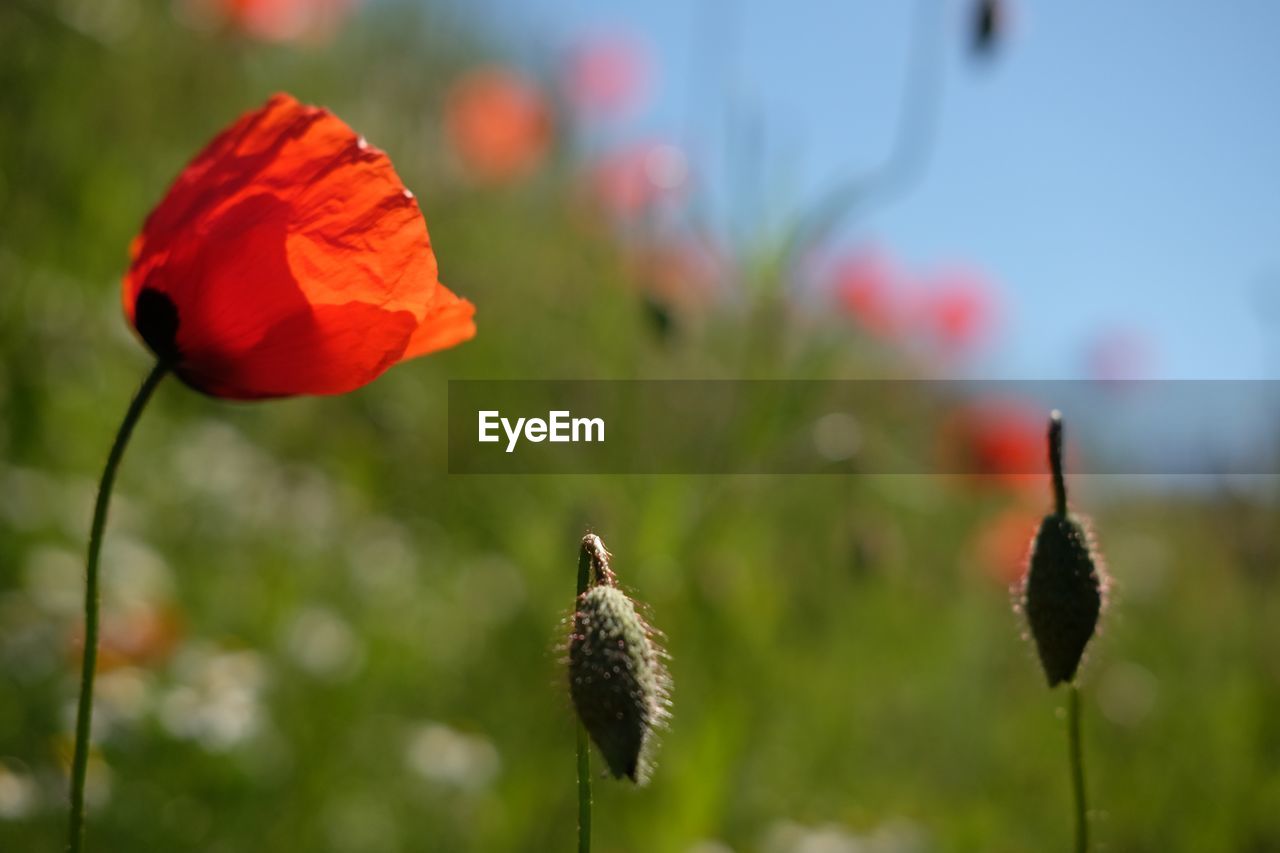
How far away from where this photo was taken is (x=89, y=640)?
79 centimetres

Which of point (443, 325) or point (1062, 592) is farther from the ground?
point (443, 325)

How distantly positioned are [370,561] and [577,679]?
10.3 feet

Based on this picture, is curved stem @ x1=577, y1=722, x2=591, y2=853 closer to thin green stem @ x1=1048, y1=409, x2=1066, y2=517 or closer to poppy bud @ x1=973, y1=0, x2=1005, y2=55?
thin green stem @ x1=1048, y1=409, x2=1066, y2=517

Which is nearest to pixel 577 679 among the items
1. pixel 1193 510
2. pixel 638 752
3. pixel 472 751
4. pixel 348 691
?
pixel 638 752

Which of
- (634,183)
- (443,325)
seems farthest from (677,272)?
(443,325)

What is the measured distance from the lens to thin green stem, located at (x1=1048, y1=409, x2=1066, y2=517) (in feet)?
2.64

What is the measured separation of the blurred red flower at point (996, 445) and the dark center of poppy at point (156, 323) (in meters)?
3.36

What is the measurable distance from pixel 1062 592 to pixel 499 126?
5.06m

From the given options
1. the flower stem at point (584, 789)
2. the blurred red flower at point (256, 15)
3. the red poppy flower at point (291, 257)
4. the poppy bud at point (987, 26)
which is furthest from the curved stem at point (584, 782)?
the blurred red flower at point (256, 15)

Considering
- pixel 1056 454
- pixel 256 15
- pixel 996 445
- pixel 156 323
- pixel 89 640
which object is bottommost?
pixel 89 640

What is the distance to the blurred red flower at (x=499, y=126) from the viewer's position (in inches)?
222

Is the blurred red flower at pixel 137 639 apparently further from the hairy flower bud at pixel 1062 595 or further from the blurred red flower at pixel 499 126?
the blurred red flower at pixel 499 126

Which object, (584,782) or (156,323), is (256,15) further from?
(584,782)

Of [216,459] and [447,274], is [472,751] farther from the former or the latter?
[447,274]
